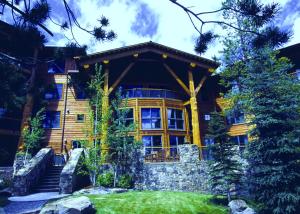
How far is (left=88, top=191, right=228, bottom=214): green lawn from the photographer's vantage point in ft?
33.5

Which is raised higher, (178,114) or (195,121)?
(178,114)

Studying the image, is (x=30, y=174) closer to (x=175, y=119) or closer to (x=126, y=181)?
(x=126, y=181)

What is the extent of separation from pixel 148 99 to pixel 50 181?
33.3ft

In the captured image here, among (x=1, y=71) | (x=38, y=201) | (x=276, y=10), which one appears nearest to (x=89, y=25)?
(x=1, y=71)

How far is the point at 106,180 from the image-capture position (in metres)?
15.1

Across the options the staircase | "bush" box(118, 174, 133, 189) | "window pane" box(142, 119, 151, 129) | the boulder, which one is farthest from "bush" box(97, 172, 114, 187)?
the boulder

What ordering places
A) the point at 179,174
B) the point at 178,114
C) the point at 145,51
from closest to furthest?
the point at 179,174 < the point at 145,51 < the point at 178,114

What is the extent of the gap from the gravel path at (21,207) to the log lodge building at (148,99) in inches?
375

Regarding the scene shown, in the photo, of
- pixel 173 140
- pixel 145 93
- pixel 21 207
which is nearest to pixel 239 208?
pixel 21 207

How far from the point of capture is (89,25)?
5.36 meters

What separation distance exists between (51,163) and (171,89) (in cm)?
1310

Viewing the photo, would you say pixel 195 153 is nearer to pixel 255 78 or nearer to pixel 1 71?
pixel 255 78

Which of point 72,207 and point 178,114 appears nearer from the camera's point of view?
point 72,207

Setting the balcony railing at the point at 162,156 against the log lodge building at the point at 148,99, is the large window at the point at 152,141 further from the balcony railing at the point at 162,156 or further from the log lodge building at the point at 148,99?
the balcony railing at the point at 162,156
